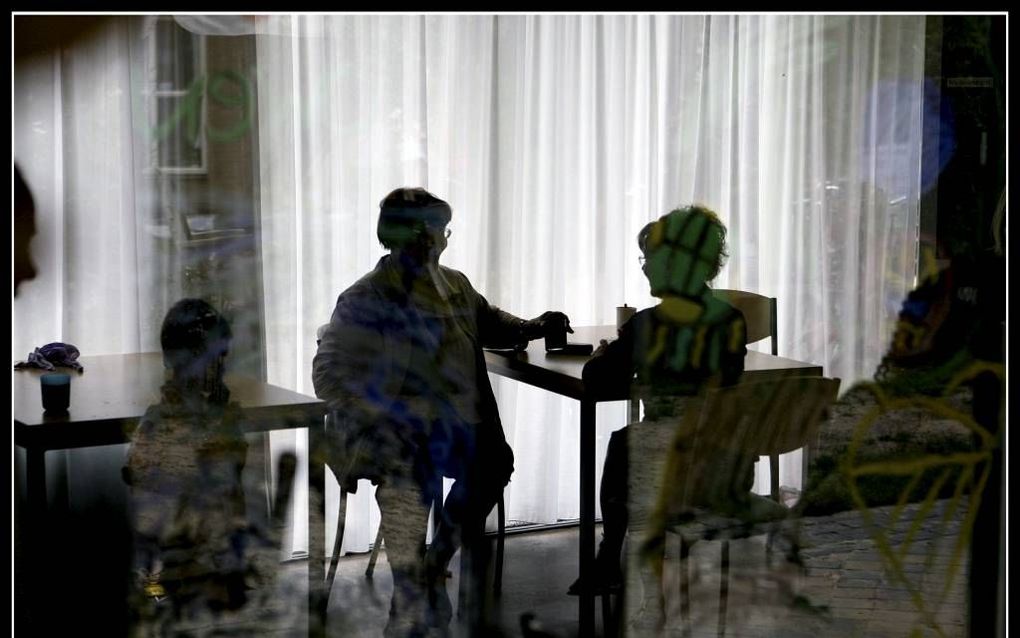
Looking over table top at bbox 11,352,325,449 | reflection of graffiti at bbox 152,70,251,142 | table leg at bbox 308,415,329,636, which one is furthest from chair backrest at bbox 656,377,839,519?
reflection of graffiti at bbox 152,70,251,142

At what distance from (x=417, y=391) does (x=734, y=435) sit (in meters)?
0.85

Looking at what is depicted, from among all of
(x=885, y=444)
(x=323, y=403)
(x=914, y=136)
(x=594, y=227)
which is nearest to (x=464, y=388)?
(x=323, y=403)

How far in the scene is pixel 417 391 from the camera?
273 cm

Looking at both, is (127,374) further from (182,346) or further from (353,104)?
(353,104)

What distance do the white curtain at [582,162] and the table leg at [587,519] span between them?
0.03 m

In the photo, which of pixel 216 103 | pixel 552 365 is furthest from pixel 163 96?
pixel 552 365

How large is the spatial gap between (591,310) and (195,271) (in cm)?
99

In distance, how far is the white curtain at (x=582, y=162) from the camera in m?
2.60

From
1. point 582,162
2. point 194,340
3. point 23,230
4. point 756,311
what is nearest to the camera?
point 23,230

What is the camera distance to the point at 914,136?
2908mm

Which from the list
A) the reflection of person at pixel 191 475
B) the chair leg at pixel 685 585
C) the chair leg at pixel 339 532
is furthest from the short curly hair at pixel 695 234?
the reflection of person at pixel 191 475

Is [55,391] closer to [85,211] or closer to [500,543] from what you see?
[85,211]

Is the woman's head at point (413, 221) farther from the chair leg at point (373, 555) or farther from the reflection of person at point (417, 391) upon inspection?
the chair leg at point (373, 555)

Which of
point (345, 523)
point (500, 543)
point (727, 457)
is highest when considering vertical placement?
point (727, 457)
